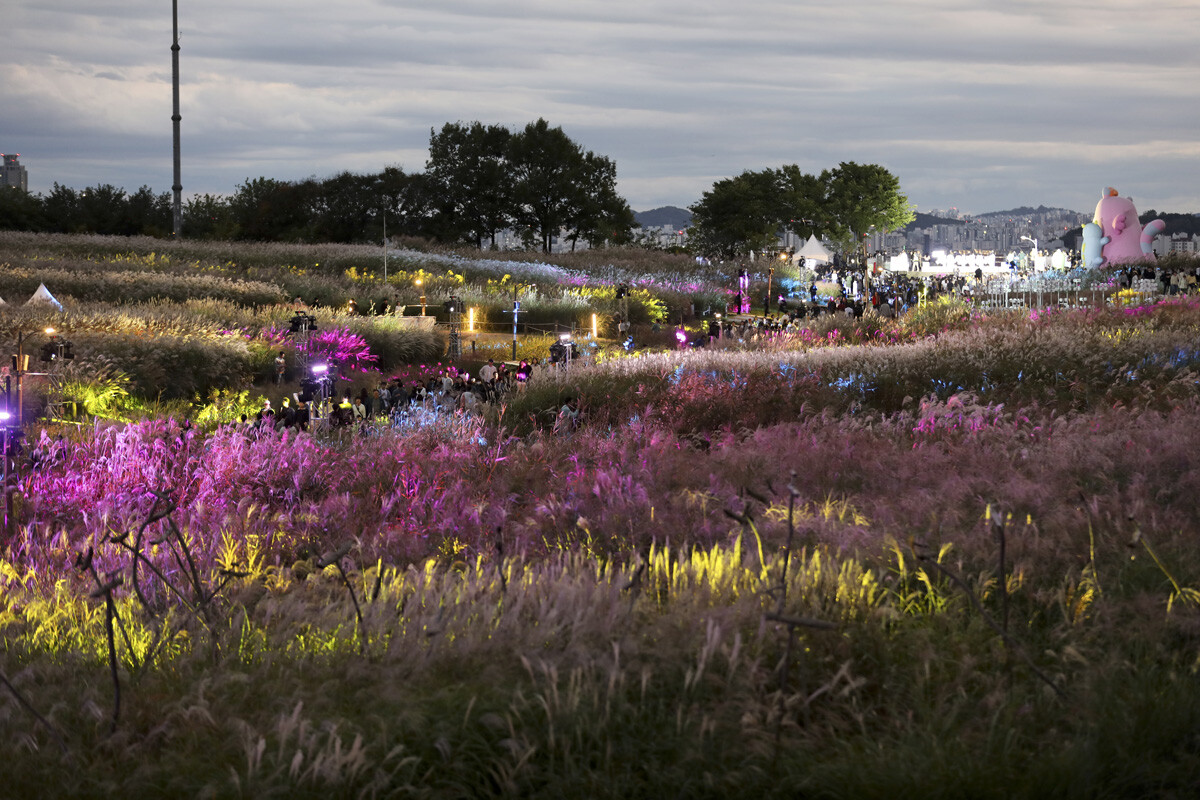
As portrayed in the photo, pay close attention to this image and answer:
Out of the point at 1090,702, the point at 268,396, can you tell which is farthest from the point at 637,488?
the point at 268,396

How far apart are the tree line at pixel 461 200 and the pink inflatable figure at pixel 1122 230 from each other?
118ft

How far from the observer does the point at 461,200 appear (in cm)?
8244

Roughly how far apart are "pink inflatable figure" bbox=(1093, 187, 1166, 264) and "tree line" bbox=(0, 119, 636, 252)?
35839mm

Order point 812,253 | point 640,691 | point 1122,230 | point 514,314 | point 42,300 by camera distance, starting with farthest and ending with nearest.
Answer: point 812,253 < point 1122,230 < point 514,314 < point 42,300 < point 640,691

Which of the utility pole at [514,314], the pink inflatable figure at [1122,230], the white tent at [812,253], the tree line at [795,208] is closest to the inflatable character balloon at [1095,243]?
the pink inflatable figure at [1122,230]

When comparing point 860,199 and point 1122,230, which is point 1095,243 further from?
point 860,199

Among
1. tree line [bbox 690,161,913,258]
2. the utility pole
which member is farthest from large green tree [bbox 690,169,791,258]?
the utility pole

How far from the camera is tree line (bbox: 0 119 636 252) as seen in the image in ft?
254

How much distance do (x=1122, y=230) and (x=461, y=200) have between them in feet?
147

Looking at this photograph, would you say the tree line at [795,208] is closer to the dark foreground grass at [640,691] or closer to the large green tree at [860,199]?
the large green tree at [860,199]

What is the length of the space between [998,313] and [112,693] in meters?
21.8

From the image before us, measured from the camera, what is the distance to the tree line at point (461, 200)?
77312 millimetres

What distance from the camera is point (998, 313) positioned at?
944 inches

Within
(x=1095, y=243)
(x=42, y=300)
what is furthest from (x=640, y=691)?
(x=1095, y=243)
